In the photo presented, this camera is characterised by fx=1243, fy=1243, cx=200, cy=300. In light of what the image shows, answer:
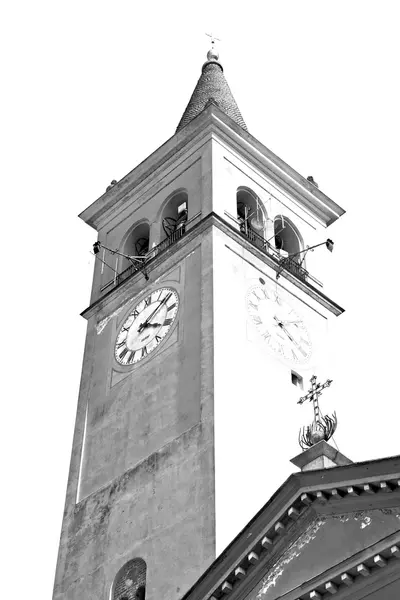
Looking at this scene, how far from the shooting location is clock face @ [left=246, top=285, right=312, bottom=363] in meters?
32.4

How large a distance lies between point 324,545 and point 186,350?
10.8 meters

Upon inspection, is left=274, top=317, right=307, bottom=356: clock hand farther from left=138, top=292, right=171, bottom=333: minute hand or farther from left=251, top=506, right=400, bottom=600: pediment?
left=251, top=506, right=400, bottom=600: pediment

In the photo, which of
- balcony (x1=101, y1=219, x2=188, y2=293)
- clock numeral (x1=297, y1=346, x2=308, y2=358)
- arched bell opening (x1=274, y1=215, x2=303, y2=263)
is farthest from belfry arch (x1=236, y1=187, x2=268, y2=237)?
clock numeral (x1=297, y1=346, x2=308, y2=358)

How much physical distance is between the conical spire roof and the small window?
942 centimetres

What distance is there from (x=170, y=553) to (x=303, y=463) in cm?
539

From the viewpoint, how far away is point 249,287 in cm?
3300

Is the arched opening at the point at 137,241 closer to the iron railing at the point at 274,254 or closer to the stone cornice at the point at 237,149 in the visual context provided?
the stone cornice at the point at 237,149

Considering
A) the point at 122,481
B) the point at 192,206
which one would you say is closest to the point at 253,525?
the point at 122,481

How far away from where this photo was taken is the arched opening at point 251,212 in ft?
118

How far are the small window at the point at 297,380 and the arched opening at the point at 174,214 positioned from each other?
623 centimetres

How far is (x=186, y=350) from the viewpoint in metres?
31.0

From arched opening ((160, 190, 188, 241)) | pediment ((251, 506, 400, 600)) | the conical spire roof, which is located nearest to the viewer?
pediment ((251, 506, 400, 600))

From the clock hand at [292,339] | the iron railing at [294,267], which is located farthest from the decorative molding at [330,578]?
the iron railing at [294,267]

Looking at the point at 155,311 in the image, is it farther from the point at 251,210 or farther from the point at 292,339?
the point at 251,210
